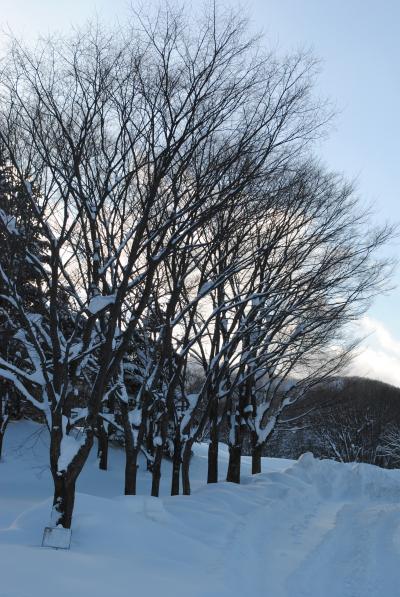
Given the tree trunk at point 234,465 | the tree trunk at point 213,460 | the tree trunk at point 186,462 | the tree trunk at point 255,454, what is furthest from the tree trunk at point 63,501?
the tree trunk at point 255,454

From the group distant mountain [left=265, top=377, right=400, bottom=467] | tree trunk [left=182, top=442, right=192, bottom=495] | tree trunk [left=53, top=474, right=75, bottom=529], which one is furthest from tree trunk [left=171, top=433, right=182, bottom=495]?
distant mountain [left=265, top=377, right=400, bottom=467]

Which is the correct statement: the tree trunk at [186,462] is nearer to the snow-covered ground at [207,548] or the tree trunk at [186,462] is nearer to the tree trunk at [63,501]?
the snow-covered ground at [207,548]

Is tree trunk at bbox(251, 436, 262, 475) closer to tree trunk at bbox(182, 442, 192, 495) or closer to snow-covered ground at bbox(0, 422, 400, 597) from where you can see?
snow-covered ground at bbox(0, 422, 400, 597)

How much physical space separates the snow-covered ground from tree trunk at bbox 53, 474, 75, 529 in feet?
0.98

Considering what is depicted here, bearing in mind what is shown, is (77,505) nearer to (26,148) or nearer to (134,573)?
(134,573)

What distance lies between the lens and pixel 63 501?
7.39 meters

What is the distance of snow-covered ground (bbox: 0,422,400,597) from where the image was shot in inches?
227

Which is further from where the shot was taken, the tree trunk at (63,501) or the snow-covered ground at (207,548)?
the tree trunk at (63,501)

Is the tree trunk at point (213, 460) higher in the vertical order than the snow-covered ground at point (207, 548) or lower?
higher

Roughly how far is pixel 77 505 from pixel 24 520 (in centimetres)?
76

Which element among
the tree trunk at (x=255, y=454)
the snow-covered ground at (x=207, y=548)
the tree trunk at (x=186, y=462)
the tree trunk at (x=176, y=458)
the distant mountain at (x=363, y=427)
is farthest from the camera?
the distant mountain at (x=363, y=427)

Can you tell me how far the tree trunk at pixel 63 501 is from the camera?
7.34 m

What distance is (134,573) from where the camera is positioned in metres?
6.23

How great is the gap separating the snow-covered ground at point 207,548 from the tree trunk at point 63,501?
30 cm
